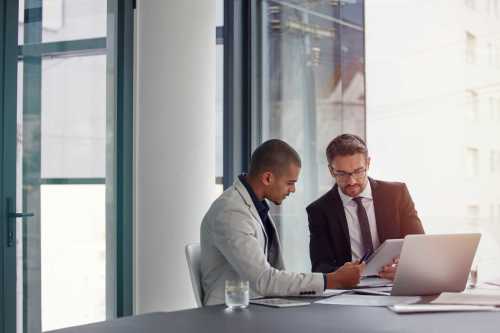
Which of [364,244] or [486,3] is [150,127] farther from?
[486,3]

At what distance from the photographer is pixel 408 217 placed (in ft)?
12.9

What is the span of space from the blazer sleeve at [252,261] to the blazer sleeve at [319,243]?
783 mm

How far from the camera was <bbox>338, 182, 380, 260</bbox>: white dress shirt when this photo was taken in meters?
3.85

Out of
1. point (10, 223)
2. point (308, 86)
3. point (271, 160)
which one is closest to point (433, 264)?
point (271, 160)

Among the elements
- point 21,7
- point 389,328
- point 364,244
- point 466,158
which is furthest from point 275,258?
point 21,7

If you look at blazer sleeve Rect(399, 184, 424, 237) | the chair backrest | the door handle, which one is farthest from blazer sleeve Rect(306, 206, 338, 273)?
the door handle

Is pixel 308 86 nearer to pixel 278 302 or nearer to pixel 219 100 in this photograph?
pixel 219 100

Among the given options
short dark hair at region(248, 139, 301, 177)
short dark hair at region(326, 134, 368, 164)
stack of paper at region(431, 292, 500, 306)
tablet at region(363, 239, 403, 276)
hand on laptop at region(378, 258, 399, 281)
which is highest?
short dark hair at region(326, 134, 368, 164)

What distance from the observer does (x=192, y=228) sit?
501 centimetres

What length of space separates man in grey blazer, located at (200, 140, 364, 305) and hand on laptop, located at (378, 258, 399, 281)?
0.25 metres

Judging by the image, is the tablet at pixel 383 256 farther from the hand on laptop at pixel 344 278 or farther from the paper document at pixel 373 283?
the hand on laptop at pixel 344 278

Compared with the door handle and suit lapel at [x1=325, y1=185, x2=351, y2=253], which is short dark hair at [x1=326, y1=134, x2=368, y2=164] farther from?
the door handle

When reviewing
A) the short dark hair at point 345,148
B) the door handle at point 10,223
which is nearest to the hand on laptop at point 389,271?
the short dark hair at point 345,148

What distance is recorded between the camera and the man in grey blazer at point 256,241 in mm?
2965
